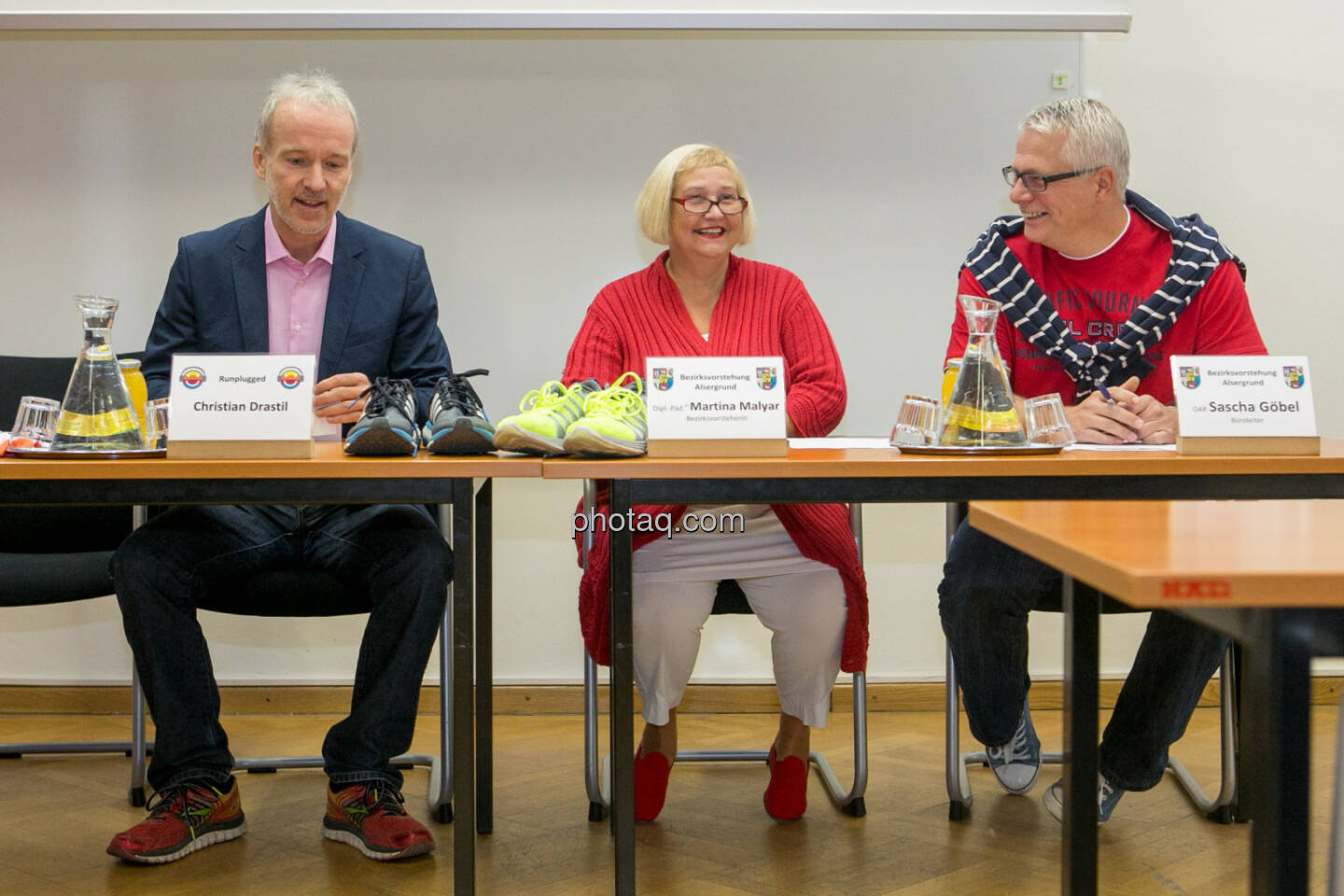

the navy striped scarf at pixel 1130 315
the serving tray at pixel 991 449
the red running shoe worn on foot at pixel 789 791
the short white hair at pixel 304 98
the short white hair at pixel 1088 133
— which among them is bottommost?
the red running shoe worn on foot at pixel 789 791

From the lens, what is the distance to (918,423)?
5.78 feet

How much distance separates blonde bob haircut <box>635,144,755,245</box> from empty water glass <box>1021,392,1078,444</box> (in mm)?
916

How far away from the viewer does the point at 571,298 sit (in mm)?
3205

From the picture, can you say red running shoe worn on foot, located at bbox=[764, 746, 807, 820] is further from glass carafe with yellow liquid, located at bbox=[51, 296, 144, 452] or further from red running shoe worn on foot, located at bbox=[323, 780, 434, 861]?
glass carafe with yellow liquid, located at bbox=[51, 296, 144, 452]

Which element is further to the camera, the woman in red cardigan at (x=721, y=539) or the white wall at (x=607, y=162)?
the white wall at (x=607, y=162)

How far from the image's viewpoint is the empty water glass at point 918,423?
1759mm

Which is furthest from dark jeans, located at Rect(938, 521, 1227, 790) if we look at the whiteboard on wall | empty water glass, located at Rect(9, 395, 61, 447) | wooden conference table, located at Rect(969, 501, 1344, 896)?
empty water glass, located at Rect(9, 395, 61, 447)

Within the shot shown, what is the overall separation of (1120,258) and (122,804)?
2214 mm

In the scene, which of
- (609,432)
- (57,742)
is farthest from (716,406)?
(57,742)

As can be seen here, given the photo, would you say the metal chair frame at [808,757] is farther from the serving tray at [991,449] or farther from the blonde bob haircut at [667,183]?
the serving tray at [991,449]

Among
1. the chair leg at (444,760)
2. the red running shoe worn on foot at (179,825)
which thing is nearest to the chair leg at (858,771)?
the chair leg at (444,760)

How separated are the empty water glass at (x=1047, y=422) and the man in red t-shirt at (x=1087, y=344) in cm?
32

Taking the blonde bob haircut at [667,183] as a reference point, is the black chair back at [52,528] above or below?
below

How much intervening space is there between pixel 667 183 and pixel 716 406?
90cm
